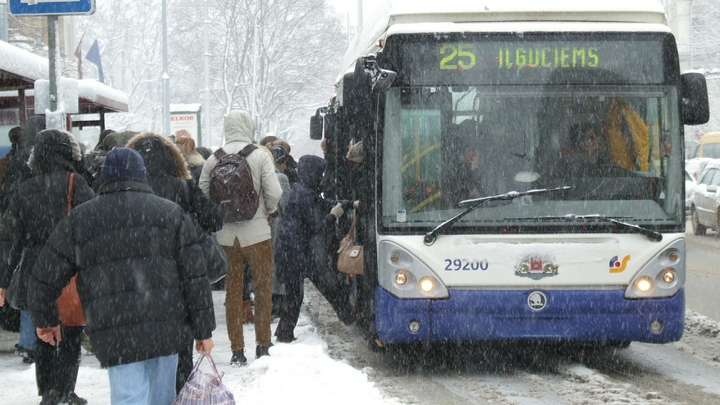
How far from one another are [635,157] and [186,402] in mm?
4256

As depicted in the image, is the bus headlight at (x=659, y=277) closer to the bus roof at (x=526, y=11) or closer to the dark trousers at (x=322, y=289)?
the bus roof at (x=526, y=11)

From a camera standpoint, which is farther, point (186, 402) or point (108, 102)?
point (108, 102)

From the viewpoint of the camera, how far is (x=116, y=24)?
5650cm

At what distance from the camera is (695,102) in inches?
295

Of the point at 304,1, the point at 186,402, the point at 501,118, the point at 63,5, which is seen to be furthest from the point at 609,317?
the point at 304,1

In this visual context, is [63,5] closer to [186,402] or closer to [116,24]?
[186,402]

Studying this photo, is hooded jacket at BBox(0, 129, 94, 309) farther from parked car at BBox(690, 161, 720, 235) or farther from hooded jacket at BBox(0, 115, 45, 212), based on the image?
parked car at BBox(690, 161, 720, 235)

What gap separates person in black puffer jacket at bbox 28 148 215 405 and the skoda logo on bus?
3.36 m

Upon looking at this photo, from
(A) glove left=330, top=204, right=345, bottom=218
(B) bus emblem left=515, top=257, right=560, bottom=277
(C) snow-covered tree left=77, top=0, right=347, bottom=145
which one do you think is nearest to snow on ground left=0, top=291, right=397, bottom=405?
(B) bus emblem left=515, top=257, right=560, bottom=277

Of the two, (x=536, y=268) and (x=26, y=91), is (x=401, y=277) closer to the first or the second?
(x=536, y=268)

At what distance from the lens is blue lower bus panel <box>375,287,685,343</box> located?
7.32 meters

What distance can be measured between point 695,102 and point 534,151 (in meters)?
1.29

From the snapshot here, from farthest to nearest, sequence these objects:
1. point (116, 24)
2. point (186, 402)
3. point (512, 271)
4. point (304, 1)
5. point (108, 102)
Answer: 1. point (116, 24)
2. point (304, 1)
3. point (108, 102)
4. point (512, 271)
5. point (186, 402)

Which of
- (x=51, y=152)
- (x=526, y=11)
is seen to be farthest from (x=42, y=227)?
(x=526, y=11)
